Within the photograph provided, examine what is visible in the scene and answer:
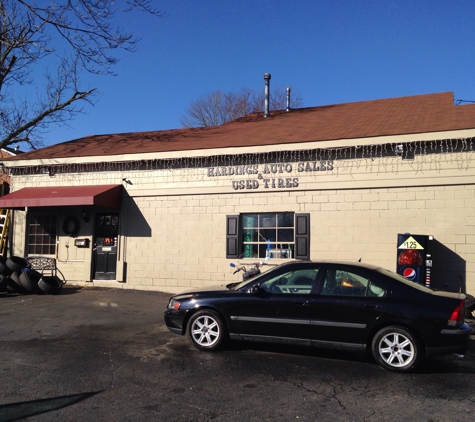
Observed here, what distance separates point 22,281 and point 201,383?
8.28m

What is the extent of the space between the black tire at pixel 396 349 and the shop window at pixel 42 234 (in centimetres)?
1111

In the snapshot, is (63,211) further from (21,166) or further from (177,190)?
(177,190)

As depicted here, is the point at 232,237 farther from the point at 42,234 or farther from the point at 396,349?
the point at 396,349

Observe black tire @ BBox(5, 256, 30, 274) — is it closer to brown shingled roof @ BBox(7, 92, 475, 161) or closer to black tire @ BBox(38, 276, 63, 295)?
black tire @ BBox(38, 276, 63, 295)

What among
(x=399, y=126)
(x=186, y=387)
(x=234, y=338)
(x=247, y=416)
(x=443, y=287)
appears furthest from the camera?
(x=399, y=126)

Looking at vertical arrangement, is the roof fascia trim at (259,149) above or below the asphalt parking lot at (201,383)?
above

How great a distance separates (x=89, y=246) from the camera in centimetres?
1357

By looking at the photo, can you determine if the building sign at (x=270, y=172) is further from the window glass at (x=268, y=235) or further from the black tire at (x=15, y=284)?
the black tire at (x=15, y=284)

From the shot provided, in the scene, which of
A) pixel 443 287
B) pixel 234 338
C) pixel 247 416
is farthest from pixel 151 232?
pixel 247 416

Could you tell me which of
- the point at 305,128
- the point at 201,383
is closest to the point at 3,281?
the point at 201,383

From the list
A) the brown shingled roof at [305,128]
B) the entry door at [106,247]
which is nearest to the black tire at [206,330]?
the brown shingled roof at [305,128]

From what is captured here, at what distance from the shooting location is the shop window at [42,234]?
46.2ft

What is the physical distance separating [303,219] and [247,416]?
7415 millimetres

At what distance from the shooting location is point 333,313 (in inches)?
239
